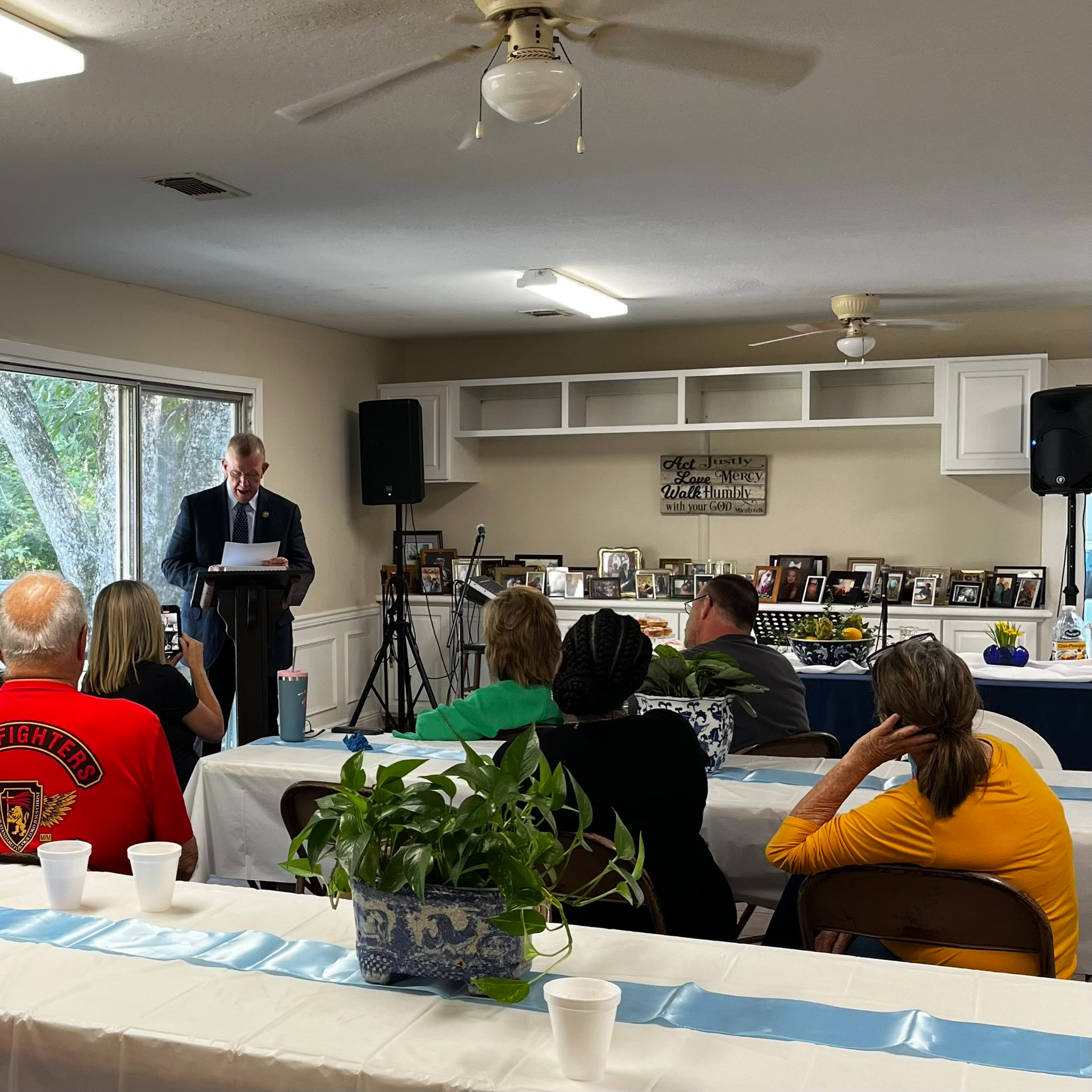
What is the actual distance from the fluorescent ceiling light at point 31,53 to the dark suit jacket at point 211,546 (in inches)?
109

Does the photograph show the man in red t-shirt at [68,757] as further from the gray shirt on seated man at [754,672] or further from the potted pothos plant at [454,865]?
the gray shirt on seated man at [754,672]

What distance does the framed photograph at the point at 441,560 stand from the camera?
25.4 ft

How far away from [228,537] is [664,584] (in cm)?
290

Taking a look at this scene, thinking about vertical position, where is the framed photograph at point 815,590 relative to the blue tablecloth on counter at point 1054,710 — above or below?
above

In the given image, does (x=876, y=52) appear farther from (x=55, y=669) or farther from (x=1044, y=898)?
(x=55, y=669)

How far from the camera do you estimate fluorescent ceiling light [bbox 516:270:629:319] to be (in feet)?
17.8

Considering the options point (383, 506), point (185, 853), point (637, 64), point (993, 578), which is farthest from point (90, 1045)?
point (383, 506)

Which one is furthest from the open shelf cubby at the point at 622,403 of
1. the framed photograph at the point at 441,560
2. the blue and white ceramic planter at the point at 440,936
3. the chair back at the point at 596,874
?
the blue and white ceramic planter at the point at 440,936

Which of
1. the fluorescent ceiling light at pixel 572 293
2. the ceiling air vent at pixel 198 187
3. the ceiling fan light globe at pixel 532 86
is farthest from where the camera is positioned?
the fluorescent ceiling light at pixel 572 293

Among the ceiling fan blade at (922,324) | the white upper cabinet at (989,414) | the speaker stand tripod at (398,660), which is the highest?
the ceiling fan blade at (922,324)

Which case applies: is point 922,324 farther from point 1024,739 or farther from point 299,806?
point 299,806

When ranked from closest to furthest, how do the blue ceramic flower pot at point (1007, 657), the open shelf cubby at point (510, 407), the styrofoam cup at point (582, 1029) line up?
the styrofoam cup at point (582, 1029) < the blue ceramic flower pot at point (1007, 657) < the open shelf cubby at point (510, 407)

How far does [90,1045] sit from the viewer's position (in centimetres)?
136

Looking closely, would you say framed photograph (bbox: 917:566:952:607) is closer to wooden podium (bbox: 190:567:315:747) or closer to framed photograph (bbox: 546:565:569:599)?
framed photograph (bbox: 546:565:569:599)
